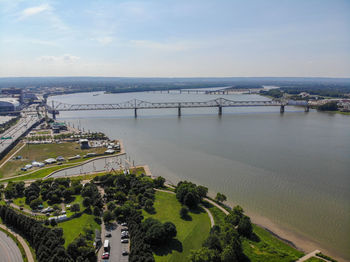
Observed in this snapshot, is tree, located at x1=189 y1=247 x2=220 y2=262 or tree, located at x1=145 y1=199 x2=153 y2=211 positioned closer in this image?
tree, located at x1=189 y1=247 x2=220 y2=262

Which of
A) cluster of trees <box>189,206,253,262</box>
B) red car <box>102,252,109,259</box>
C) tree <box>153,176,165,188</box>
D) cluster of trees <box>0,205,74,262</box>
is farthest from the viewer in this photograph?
tree <box>153,176,165,188</box>

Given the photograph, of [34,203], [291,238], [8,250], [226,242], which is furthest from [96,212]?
[291,238]

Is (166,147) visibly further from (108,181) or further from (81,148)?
(108,181)

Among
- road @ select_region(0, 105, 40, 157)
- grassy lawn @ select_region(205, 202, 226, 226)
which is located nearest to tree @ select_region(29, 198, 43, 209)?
grassy lawn @ select_region(205, 202, 226, 226)

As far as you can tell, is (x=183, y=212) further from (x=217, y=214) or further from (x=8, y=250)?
(x=8, y=250)

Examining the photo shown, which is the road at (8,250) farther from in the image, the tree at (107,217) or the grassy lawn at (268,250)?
the grassy lawn at (268,250)

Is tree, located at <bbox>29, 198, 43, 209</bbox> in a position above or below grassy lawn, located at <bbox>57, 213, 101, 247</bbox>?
above

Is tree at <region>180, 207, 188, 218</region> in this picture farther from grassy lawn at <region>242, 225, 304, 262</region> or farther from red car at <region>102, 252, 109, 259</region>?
red car at <region>102, 252, 109, 259</region>
